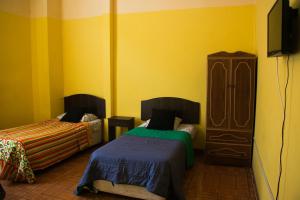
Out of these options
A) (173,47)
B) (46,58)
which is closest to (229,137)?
(173,47)

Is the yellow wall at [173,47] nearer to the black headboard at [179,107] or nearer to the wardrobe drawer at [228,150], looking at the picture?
the black headboard at [179,107]

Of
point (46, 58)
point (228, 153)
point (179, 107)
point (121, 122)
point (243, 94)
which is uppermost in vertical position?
point (46, 58)

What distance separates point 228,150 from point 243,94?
0.91m

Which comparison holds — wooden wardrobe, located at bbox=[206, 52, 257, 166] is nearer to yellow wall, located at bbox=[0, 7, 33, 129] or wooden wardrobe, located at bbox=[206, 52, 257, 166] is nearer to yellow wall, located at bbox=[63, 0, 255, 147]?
yellow wall, located at bbox=[63, 0, 255, 147]

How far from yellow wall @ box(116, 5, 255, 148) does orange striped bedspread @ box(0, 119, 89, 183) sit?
1.12 m

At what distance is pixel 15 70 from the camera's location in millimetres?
4852

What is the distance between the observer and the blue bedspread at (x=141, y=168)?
262cm

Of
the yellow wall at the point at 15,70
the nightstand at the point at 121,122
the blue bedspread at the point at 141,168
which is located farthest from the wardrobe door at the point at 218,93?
the yellow wall at the point at 15,70

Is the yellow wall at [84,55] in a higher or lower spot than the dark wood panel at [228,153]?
higher

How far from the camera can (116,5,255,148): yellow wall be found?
4066mm

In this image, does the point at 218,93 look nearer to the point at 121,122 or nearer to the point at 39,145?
the point at 121,122

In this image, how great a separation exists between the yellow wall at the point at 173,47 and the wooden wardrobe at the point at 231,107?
0.48 m

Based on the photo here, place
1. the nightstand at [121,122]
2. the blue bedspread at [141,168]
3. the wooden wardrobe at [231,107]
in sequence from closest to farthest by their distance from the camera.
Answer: the blue bedspread at [141,168] < the wooden wardrobe at [231,107] < the nightstand at [121,122]

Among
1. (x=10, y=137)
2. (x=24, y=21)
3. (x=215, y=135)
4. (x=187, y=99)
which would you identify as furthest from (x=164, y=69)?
(x=24, y=21)
